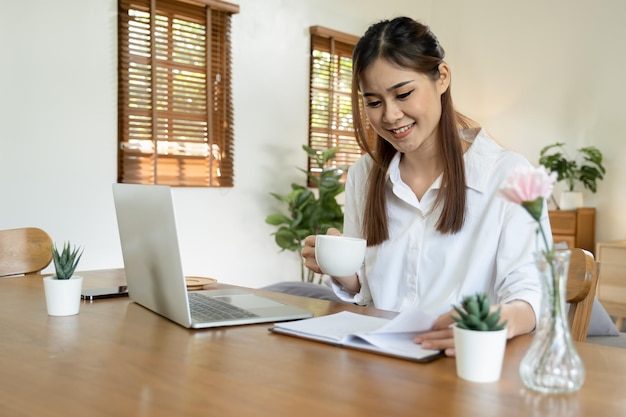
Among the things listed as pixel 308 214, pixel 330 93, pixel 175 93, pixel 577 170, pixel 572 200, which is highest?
pixel 330 93

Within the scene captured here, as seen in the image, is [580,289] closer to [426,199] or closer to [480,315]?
[426,199]

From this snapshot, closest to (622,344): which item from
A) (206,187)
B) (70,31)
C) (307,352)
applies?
(307,352)

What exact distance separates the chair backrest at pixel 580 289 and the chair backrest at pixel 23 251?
1.53m

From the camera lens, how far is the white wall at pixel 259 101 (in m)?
3.56

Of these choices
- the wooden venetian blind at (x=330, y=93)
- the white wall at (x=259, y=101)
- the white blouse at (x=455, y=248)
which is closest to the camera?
the white blouse at (x=455, y=248)

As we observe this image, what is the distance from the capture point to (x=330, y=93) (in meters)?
5.32

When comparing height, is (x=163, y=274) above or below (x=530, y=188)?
below

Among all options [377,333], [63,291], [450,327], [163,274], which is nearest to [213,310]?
[163,274]

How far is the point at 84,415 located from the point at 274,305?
2.23 ft

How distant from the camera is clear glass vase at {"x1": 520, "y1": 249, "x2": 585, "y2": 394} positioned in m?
0.79

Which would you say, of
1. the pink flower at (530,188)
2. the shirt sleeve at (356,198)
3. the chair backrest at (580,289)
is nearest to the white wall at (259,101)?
the shirt sleeve at (356,198)

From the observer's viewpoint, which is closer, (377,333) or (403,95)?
(377,333)

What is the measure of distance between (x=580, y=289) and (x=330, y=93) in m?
4.12

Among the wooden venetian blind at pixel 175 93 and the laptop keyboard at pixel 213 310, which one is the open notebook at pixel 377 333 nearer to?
the laptop keyboard at pixel 213 310
